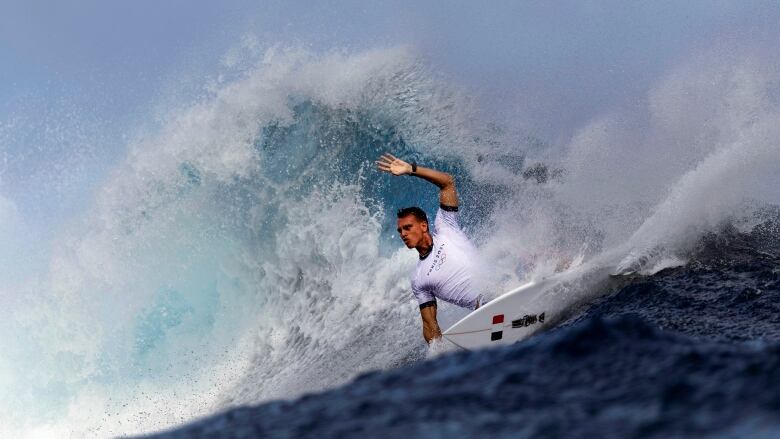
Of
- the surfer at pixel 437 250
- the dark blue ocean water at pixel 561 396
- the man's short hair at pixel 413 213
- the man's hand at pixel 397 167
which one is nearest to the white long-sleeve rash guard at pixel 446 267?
the surfer at pixel 437 250

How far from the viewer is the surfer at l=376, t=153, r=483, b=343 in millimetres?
6520

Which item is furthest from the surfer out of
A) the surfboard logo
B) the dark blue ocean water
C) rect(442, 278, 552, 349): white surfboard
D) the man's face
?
the dark blue ocean water

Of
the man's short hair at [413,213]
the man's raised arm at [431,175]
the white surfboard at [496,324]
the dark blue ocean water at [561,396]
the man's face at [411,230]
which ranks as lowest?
the dark blue ocean water at [561,396]

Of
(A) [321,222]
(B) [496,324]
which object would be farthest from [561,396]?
(A) [321,222]

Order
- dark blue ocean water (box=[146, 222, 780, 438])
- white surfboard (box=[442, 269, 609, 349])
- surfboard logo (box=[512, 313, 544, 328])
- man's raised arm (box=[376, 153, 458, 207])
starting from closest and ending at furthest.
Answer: dark blue ocean water (box=[146, 222, 780, 438]) → man's raised arm (box=[376, 153, 458, 207]) → white surfboard (box=[442, 269, 609, 349]) → surfboard logo (box=[512, 313, 544, 328])

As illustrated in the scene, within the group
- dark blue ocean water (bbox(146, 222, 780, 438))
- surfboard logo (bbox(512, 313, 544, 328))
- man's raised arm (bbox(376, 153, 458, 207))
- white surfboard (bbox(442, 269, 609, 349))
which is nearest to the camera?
dark blue ocean water (bbox(146, 222, 780, 438))

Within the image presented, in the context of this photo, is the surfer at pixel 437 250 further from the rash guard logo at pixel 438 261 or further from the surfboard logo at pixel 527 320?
the surfboard logo at pixel 527 320

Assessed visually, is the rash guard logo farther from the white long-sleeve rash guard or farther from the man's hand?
the man's hand

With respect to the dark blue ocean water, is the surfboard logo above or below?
above

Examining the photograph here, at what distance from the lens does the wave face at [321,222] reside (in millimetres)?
8562

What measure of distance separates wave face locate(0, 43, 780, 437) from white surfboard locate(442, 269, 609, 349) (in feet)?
1.25

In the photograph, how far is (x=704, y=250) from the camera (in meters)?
7.60

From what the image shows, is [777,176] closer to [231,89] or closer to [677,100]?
[677,100]

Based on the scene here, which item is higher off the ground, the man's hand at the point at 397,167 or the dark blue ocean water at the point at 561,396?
the man's hand at the point at 397,167
